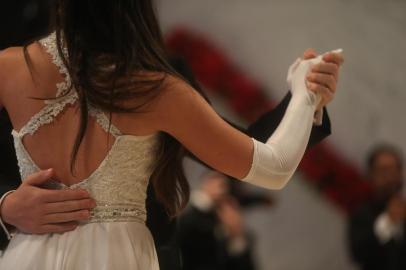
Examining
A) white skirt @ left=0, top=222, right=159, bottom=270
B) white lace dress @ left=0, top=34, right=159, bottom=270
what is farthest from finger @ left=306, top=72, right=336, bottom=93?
white skirt @ left=0, top=222, right=159, bottom=270

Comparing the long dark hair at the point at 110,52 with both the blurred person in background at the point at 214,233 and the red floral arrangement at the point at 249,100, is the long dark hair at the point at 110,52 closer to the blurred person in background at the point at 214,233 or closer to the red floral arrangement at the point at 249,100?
the blurred person in background at the point at 214,233

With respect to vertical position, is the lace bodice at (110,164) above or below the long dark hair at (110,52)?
below

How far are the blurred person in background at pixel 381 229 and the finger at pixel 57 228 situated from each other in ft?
8.11

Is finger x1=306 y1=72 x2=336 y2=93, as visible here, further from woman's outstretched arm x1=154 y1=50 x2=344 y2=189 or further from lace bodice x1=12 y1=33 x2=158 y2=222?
lace bodice x1=12 y1=33 x2=158 y2=222

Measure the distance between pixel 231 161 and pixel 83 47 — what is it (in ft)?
0.97

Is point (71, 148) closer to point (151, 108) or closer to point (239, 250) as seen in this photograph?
point (151, 108)

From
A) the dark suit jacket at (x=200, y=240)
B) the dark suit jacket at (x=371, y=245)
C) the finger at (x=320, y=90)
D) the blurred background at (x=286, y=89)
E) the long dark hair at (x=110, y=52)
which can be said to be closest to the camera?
the long dark hair at (x=110, y=52)

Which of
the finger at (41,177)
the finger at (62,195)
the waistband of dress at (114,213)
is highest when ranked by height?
the finger at (41,177)

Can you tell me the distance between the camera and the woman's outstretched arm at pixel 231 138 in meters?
1.23

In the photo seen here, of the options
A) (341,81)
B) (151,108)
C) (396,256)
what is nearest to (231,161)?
(151,108)

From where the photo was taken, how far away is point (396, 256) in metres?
3.50

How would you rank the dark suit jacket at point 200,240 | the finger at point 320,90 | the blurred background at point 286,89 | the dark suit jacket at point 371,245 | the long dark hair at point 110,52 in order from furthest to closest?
1. the blurred background at point 286,89
2. the dark suit jacket at point 371,245
3. the dark suit jacket at point 200,240
4. the finger at point 320,90
5. the long dark hair at point 110,52

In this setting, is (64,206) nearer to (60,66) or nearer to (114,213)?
(114,213)

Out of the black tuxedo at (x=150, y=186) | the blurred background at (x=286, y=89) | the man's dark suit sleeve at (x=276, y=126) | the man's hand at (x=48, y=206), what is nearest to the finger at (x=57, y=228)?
the man's hand at (x=48, y=206)
